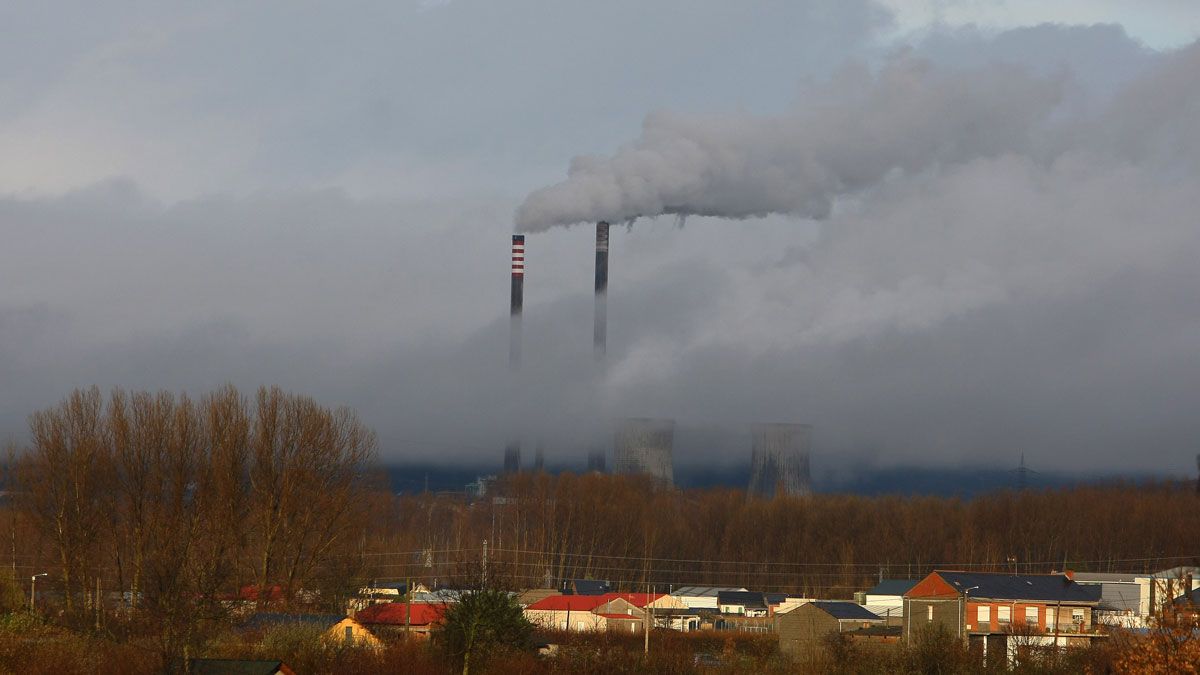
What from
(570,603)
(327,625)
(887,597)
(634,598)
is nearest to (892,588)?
(887,597)

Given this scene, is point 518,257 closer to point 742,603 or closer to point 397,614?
point 742,603

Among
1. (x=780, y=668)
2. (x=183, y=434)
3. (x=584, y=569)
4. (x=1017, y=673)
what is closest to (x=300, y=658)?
(x=780, y=668)

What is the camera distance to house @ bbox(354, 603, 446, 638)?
30.9 meters

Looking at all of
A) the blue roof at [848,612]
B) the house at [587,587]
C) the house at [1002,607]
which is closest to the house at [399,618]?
the house at [1002,607]

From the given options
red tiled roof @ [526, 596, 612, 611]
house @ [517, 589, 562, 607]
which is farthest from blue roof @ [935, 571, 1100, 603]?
house @ [517, 589, 562, 607]

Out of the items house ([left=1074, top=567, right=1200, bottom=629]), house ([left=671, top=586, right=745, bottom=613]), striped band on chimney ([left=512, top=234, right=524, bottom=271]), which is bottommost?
house ([left=671, top=586, right=745, bottom=613])

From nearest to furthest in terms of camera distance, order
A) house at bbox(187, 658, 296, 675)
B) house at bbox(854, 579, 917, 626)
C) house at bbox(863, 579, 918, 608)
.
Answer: house at bbox(187, 658, 296, 675) < house at bbox(854, 579, 917, 626) < house at bbox(863, 579, 918, 608)

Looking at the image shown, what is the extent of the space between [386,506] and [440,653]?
1511 inches

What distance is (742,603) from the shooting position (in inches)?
2122

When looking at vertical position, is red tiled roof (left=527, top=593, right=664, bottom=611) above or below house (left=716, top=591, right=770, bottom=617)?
above

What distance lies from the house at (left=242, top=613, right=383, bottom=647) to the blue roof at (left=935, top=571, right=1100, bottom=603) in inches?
656

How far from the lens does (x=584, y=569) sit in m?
62.5

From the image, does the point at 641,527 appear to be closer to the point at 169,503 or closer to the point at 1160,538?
the point at 1160,538

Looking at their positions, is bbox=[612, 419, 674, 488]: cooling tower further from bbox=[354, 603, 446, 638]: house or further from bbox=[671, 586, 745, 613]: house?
bbox=[354, 603, 446, 638]: house
